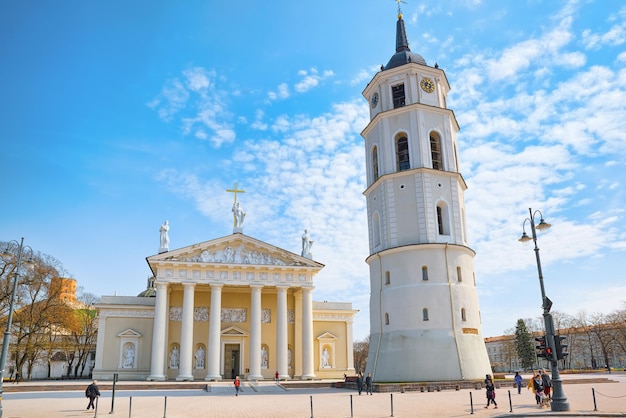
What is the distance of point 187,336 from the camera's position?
136ft

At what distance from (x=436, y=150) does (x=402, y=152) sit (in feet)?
8.26

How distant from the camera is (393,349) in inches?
1239

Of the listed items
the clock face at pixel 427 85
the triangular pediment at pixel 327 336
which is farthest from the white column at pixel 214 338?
the clock face at pixel 427 85

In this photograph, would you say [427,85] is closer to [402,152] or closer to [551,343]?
[402,152]

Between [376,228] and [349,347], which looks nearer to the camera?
[376,228]

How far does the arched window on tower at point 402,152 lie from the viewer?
35.4 m

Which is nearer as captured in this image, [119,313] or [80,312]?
[119,313]

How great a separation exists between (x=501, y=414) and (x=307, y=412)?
6.91 meters

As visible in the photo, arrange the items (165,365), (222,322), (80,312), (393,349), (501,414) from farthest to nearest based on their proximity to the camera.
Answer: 1. (80,312)
2. (222,322)
3. (165,365)
4. (393,349)
5. (501,414)

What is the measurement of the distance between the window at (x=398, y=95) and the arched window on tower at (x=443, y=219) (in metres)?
8.38

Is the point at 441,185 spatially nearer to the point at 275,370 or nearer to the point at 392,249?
the point at 392,249

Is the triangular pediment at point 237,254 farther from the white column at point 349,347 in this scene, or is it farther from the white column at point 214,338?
the white column at point 349,347

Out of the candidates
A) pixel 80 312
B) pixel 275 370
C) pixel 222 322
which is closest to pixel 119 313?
pixel 222 322

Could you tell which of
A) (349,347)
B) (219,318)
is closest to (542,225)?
(219,318)
